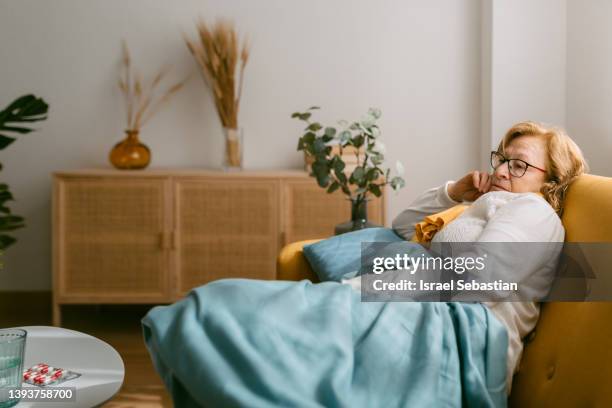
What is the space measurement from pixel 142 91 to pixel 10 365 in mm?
2729

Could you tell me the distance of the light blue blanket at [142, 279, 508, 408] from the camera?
1258 mm

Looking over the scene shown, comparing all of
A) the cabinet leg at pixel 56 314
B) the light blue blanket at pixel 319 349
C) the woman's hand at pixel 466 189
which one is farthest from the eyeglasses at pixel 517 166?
the cabinet leg at pixel 56 314

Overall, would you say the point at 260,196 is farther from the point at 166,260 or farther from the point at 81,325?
the point at 81,325

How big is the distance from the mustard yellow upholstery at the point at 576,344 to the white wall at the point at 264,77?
2.16 meters

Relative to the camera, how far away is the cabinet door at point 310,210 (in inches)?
139

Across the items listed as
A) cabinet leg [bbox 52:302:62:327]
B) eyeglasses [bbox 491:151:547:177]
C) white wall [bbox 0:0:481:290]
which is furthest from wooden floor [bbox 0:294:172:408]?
eyeglasses [bbox 491:151:547:177]

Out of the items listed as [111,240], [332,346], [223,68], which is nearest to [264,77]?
[223,68]

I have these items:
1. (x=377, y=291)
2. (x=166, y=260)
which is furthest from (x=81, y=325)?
(x=377, y=291)

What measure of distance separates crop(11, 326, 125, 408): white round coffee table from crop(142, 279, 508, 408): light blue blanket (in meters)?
0.18

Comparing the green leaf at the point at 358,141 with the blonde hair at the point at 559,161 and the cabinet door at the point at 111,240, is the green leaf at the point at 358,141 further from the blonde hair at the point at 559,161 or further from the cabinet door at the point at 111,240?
the cabinet door at the point at 111,240

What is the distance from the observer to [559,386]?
1.39 metres

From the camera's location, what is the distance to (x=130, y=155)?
3.66 metres

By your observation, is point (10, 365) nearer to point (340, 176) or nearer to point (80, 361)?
point (80, 361)

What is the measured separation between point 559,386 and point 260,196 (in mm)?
2320
